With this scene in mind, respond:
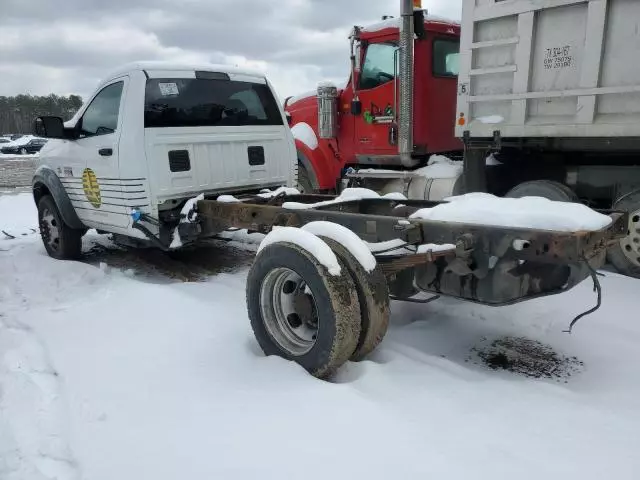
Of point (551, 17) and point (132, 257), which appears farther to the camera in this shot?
point (132, 257)

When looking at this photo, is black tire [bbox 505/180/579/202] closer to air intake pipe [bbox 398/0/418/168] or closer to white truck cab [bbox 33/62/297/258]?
air intake pipe [bbox 398/0/418/168]

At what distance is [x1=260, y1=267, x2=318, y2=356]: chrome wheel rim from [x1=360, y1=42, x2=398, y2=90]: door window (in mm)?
4959

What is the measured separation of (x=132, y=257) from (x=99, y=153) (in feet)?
5.26

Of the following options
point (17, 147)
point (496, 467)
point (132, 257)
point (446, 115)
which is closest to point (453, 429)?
point (496, 467)

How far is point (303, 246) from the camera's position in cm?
304

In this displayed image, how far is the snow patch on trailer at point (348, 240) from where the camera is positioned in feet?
9.93

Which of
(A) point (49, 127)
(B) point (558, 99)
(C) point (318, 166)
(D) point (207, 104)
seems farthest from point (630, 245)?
(A) point (49, 127)

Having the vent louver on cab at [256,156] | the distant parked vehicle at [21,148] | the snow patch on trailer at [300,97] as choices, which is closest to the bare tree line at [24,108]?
the distant parked vehicle at [21,148]

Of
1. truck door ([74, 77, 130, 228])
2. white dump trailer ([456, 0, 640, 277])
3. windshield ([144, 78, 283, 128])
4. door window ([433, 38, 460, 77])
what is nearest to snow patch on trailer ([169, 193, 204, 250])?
truck door ([74, 77, 130, 228])

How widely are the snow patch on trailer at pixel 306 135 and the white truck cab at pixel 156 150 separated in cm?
239

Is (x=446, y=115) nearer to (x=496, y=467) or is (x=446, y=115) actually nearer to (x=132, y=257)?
(x=132, y=257)

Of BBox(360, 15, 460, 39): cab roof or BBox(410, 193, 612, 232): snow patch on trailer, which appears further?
BBox(360, 15, 460, 39): cab roof

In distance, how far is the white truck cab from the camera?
4.95m

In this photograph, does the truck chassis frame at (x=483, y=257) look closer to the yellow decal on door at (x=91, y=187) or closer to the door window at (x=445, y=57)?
the yellow decal on door at (x=91, y=187)
